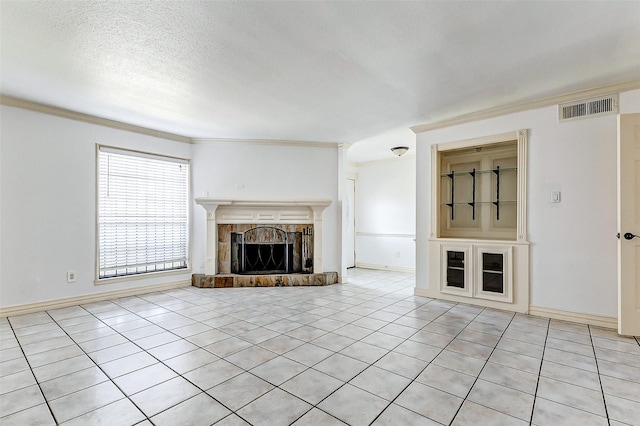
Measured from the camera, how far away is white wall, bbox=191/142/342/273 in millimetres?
5371

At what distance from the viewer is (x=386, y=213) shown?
705 centimetres

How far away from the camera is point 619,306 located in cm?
299

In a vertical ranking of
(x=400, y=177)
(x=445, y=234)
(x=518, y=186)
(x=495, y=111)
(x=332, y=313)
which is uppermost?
(x=495, y=111)

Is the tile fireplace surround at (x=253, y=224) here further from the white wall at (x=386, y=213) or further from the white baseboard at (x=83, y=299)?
the white wall at (x=386, y=213)

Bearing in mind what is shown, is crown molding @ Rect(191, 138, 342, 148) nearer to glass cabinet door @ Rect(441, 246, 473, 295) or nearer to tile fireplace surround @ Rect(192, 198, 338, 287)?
tile fireplace surround @ Rect(192, 198, 338, 287)

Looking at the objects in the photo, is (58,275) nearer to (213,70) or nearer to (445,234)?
(213,70)

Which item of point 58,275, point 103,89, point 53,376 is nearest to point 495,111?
point 103,89

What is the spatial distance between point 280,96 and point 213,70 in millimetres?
827

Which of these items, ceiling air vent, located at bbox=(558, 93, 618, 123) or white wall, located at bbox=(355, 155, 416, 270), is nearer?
ceiling air vent, located at bbox=(558, 93, 618, 123)

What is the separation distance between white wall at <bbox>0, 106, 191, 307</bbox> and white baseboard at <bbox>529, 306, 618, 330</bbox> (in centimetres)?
552

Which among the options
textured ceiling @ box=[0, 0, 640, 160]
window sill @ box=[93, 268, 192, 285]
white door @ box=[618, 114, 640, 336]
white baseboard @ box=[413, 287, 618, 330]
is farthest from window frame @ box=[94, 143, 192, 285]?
white door @ box=[618, 114, 640, 336]

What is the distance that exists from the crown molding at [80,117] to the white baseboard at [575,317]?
5617 millimetres

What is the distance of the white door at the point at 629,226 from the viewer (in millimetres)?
2945

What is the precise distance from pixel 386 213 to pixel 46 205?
19.1ft
